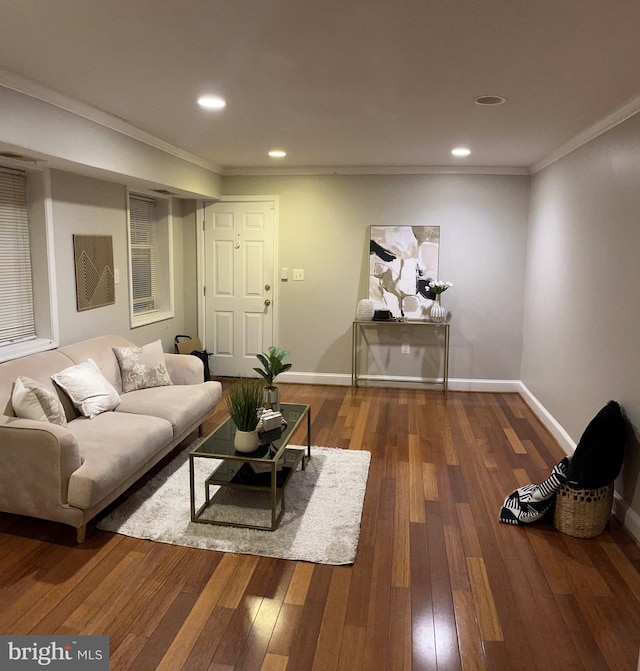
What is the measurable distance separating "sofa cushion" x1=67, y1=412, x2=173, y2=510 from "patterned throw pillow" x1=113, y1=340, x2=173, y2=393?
1.86 ft

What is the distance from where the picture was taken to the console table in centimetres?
562

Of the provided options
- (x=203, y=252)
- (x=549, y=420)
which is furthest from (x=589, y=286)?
(x=203, y=252)

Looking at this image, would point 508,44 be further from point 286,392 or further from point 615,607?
point 286,392

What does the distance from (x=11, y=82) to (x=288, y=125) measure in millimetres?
1674

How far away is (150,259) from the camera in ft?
18.2

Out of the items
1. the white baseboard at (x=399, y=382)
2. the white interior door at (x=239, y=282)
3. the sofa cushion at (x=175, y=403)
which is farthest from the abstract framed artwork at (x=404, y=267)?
the sofa cushion at (x=175, y=403)

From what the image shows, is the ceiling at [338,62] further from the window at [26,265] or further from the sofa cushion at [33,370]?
the sofa cushion at [33,370]

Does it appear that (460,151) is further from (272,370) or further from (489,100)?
(272,370)

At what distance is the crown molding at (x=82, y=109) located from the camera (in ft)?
9.18

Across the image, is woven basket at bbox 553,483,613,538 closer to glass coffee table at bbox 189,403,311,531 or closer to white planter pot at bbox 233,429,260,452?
glass coffee table at bbox 189,403,311,531

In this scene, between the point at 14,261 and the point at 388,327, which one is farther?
the point at 388,327

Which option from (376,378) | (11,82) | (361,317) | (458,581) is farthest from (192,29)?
(376,378)

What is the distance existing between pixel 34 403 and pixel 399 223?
3.98 m

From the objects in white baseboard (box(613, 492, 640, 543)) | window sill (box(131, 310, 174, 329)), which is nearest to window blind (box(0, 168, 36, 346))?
window sill (box(131, 310, 174, 329))
